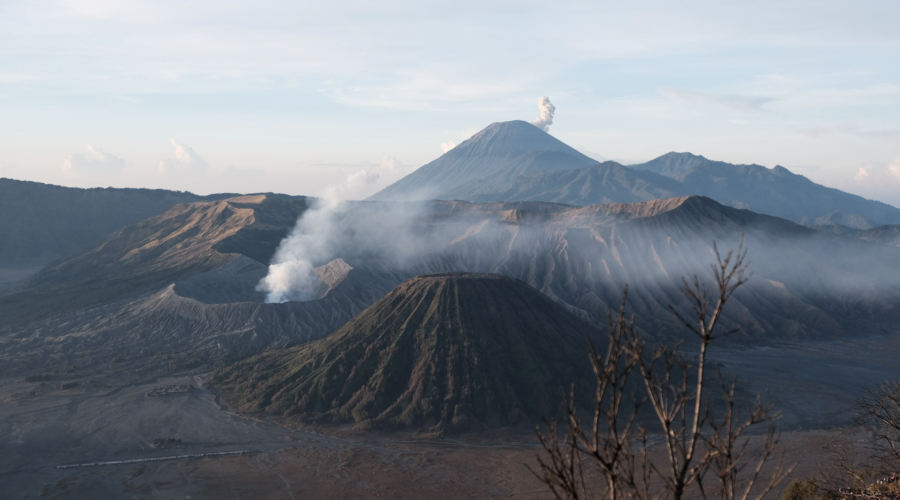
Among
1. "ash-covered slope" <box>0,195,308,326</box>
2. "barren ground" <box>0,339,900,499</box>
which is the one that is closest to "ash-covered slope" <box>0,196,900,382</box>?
"ash-covered slope" <box>0,195,308,326</box>

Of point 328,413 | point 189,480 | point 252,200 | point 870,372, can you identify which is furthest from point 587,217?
point 189,480

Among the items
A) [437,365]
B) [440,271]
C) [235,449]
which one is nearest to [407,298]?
[437,365]

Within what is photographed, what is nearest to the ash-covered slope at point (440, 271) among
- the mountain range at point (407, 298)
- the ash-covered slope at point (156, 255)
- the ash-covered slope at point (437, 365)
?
the mountain range at point (407, 298)

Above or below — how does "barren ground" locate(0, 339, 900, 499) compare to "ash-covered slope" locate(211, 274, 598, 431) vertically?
below

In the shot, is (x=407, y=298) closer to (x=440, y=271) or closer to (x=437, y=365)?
(x=437, y=365)

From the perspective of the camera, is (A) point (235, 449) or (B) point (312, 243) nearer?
(A) point (235, 449)

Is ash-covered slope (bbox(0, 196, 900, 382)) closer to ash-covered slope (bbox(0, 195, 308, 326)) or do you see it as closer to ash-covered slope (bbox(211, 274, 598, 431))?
ash-covered slope (bbox(0, 195, 308, 326))

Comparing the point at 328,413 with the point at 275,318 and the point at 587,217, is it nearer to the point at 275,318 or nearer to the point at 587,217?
the point at 275,318
